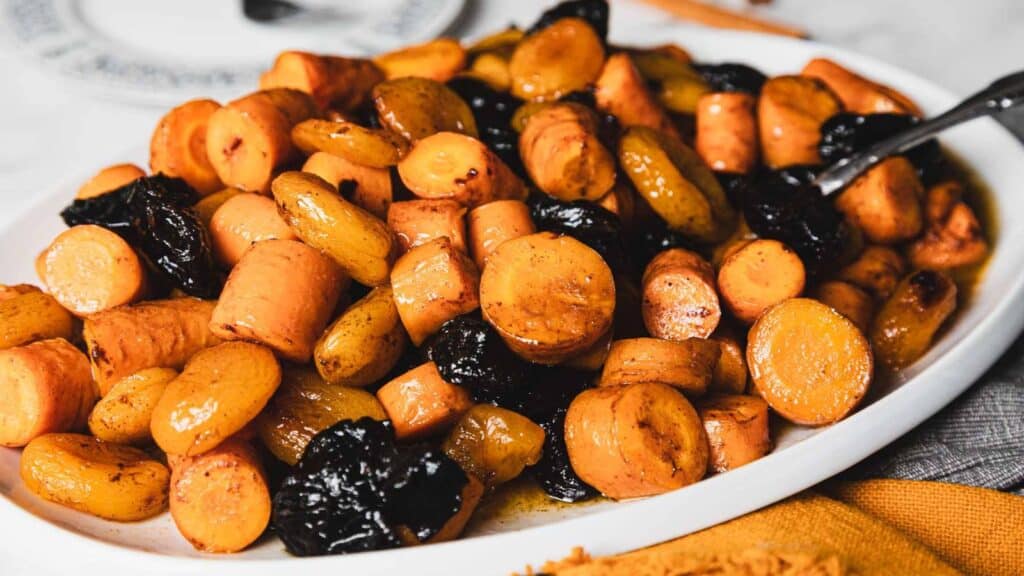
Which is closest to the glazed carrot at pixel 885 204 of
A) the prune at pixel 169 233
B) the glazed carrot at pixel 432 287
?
the glazed carrot at pixel 432 287

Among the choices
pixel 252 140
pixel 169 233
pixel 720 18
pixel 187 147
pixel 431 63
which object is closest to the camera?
pixel 169 233

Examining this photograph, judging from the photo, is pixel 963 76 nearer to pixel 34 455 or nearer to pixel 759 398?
pixel 759 398

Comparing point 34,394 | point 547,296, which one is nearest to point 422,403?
point 547,296

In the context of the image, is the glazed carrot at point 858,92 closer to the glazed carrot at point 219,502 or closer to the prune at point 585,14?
the prune at point 585,14

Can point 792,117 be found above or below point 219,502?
above

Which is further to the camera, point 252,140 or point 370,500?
point 252,140

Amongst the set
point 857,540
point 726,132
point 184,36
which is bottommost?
point 184,36

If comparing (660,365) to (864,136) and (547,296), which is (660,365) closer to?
(547,296)
